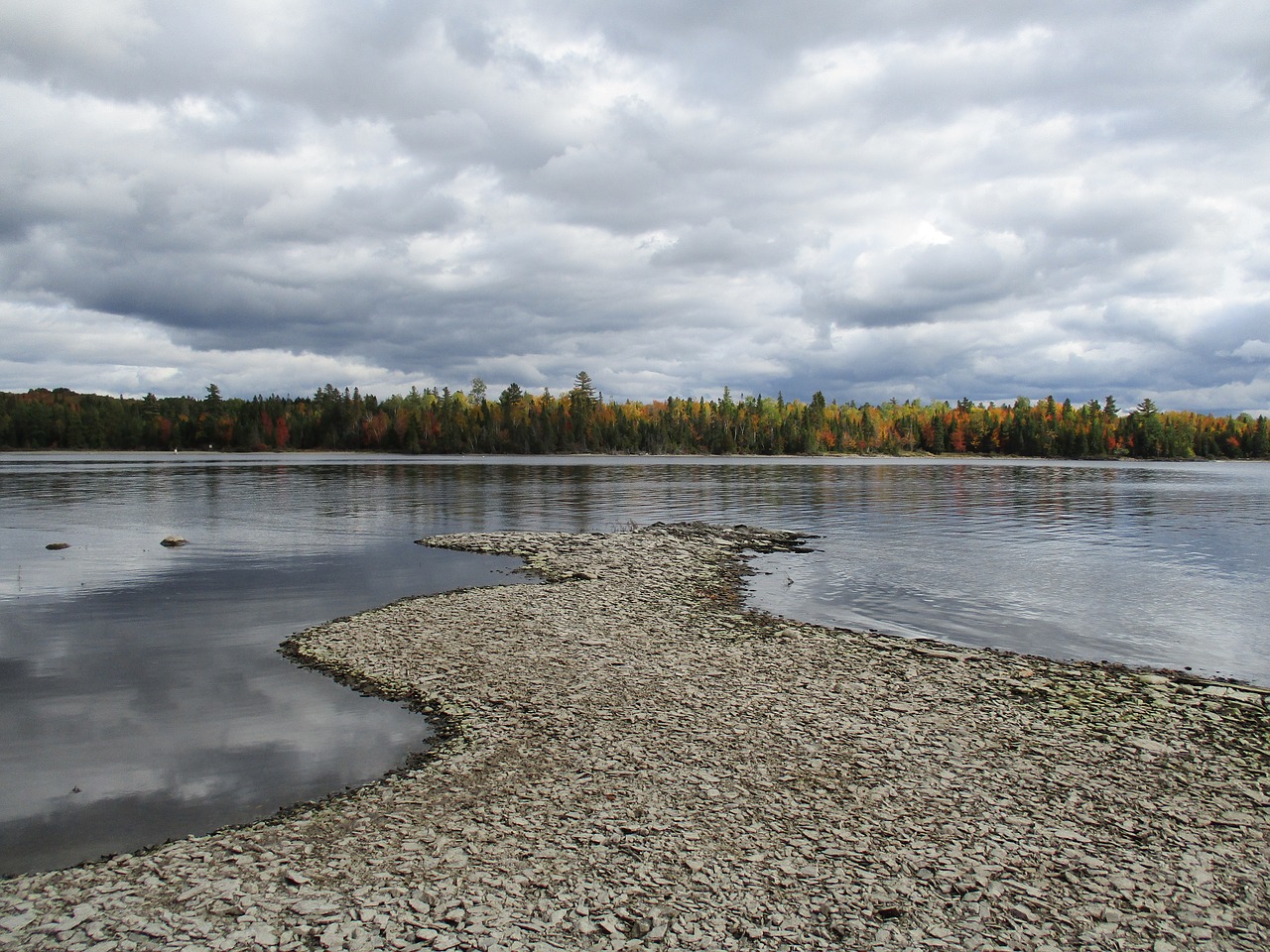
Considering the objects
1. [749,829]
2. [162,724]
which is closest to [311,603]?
[162,724]

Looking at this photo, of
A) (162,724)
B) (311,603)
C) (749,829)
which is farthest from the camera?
(311,603)

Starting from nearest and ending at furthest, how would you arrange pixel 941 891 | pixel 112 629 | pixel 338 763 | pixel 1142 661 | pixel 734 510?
pixel 941 891 → pixel 338 763 → pixel 1142 661 → pixel 112 629 → pixel 734 510

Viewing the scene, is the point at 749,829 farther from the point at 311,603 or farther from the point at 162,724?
the point at 311,603

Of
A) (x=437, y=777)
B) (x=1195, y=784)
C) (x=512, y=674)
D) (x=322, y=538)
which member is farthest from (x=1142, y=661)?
(x=322, y=538)

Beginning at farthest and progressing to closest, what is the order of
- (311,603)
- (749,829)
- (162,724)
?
(311,603), (162,724), (749,829)

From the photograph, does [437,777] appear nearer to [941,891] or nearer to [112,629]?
Result: [941,891]

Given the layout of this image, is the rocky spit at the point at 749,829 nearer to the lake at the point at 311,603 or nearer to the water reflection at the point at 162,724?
the water reflection at the point at 162,724

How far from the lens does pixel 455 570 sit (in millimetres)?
36281

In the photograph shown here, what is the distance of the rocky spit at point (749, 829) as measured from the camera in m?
8.65

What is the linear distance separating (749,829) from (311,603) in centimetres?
2252

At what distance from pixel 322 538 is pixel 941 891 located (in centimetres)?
4544

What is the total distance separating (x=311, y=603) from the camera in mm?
28562

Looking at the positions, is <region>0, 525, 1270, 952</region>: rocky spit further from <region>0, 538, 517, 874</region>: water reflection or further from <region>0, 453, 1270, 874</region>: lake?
<region>0, 453, 1270, 874</region>: lake

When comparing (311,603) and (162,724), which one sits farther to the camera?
(311,603)
